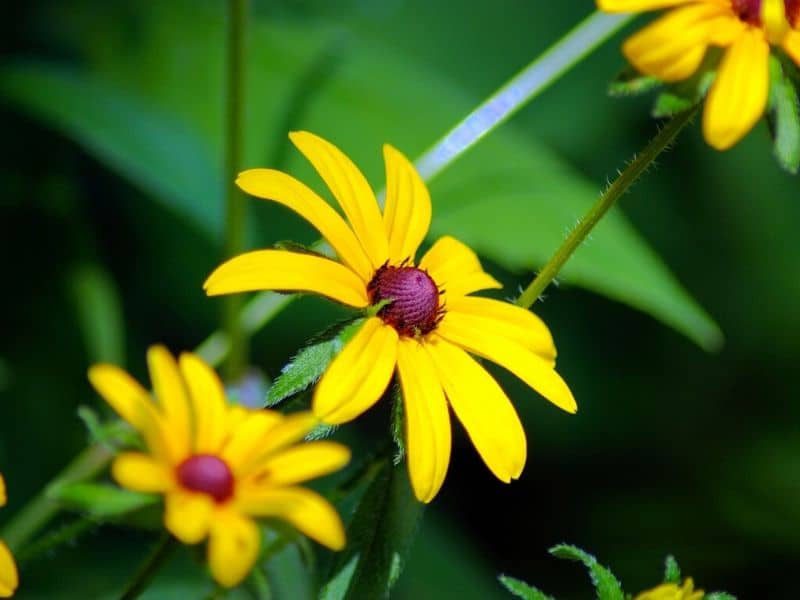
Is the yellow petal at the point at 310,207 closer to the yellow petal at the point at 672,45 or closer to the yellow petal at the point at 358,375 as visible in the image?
the yellow petal at the point at 358,375

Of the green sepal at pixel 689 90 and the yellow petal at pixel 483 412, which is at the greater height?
the green sepal at pixel 689 90

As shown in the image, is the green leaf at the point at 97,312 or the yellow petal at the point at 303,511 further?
the green leaf at the point at 97,312

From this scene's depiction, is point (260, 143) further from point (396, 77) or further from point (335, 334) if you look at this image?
point (335, 334)


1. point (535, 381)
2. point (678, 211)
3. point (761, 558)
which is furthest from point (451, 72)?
point (535, 381)

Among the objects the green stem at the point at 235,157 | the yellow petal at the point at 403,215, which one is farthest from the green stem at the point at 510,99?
the yellow petal at the point at 403,215

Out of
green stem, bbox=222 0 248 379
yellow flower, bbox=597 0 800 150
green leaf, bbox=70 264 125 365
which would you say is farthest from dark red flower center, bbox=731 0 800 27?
green leaf, bbox=70 264 125 365
